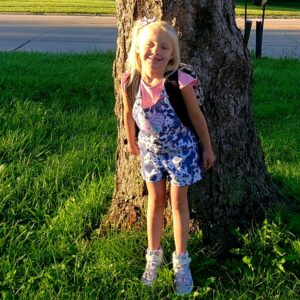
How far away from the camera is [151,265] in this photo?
3.13m

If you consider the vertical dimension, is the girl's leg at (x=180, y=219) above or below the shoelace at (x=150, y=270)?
above

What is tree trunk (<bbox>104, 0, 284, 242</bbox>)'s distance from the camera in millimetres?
3305

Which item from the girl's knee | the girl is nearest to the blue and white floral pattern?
the girl

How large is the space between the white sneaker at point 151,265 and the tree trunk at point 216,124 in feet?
1.33

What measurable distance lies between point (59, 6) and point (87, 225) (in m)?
17.2

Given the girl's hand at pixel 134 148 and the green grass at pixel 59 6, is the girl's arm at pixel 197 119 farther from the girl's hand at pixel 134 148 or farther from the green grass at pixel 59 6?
the green grass at pixel 59 6

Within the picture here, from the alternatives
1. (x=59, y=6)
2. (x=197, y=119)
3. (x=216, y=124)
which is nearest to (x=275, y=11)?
(x=59, y=6)

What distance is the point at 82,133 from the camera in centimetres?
527

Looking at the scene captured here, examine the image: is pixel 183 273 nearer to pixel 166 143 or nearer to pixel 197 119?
pixel 166 143

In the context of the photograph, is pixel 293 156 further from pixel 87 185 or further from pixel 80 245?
pixel 80 245

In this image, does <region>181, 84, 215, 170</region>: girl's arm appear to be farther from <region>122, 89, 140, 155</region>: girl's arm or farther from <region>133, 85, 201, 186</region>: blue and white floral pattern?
<region>122, 89, 140, 155</region>: girl's arm

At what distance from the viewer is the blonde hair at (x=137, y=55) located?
9.27 feet

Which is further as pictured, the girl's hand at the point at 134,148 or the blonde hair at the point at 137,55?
the girl's hand at the point at 134,148

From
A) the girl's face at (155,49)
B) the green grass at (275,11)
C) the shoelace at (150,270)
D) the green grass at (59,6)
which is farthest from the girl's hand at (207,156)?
the green grass at (59,6)
